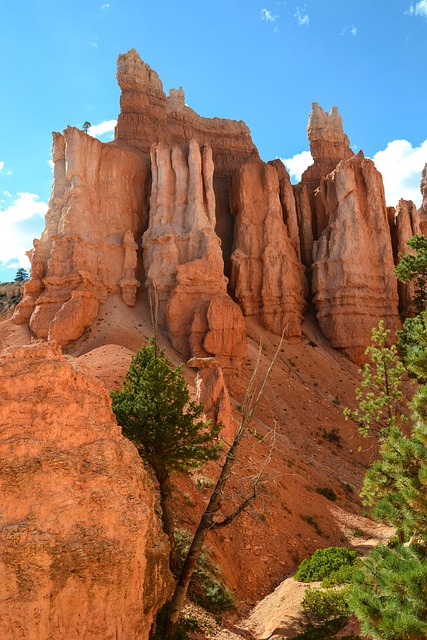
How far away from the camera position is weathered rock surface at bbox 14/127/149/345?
124 ft

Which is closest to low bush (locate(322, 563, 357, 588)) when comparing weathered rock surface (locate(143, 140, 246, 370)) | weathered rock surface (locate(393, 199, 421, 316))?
weathered rock surface (locate(143, 140, 246, 370))

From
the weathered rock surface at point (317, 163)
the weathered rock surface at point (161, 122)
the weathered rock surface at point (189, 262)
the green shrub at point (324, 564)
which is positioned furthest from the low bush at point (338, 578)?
the weathered rock surface at point (161, 122)

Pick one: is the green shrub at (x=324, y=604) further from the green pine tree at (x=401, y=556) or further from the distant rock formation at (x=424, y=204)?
the distant rock formation at (x=424, y=204)

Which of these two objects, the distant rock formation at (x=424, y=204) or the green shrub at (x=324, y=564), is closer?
the green shrub at (x=324, y=564)

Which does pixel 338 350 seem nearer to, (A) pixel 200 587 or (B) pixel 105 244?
(B) pixel 105 244

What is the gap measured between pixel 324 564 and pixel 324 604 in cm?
316

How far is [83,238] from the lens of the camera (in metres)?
40.2

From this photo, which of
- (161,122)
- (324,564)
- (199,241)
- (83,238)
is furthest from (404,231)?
(324,564)

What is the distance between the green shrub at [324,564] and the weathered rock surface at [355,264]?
94.4ft

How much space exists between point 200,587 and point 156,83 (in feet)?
179

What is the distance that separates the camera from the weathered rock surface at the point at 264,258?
46.1m

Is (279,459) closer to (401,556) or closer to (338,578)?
(338,578)

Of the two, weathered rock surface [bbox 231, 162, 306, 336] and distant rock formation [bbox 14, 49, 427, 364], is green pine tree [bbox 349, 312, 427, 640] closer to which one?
distant rock formation [bbox 14, 49, 427, 364]

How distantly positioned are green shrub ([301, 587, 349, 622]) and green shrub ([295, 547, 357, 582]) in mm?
1805
